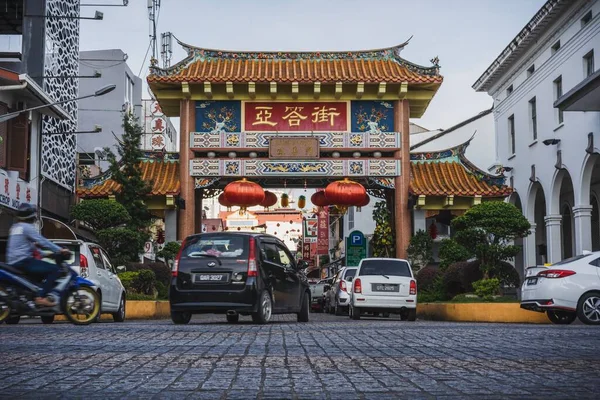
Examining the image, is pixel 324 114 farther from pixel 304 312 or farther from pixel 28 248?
pixel 28 248

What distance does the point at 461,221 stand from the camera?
885 inches

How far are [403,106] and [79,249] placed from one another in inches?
622

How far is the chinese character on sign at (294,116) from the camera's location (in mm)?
30875

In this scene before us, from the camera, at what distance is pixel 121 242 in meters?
25.2

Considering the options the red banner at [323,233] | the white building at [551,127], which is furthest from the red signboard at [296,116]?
the red banner at [323,233]

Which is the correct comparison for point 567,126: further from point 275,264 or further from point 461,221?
point 275,264

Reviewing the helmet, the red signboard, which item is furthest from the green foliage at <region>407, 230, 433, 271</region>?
the helmet

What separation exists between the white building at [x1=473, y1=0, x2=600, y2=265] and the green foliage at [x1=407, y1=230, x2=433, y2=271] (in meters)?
4.81

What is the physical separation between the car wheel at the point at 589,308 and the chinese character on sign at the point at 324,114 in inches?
598

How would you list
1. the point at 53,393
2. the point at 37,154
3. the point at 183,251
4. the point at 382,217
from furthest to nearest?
the point at 382,217 → the point at 37,154 → the point at 183,251 → the point at 53,393

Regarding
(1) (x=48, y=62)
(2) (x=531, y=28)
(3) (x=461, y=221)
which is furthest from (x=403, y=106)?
(1) (x=48, y=62)

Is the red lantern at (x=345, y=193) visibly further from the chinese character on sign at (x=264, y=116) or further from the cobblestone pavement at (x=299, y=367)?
the cobblestone pavement at (x=299, y=367)

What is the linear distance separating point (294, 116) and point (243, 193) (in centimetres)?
375

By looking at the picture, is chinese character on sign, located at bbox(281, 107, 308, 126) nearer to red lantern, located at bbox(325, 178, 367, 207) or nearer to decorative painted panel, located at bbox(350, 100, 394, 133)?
decorative painted panel, located at bbox(350, 100, 394, 133)
